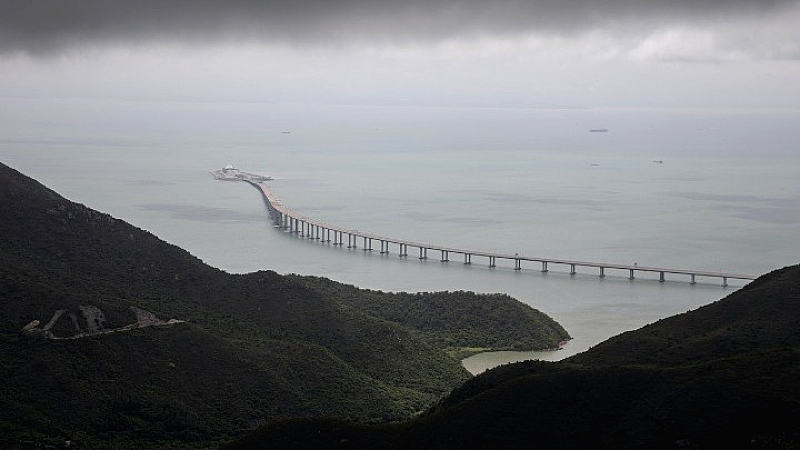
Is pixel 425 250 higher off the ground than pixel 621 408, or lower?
higher

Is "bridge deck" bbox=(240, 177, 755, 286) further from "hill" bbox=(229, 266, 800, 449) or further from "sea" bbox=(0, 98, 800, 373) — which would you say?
"hill" bbox=(229, 266, 800, 449)

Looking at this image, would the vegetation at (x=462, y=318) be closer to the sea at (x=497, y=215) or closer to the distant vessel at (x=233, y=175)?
the sea at (x=497, y=215)

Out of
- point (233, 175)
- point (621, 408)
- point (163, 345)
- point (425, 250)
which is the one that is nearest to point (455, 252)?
point (425, 250)

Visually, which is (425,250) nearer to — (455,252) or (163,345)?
(455,252)

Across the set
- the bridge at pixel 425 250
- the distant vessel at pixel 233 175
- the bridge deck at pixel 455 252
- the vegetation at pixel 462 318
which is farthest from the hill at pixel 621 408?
the distant vessel at pixel 233 175

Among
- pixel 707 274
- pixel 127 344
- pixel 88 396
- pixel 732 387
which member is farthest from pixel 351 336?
pixel 707 274
